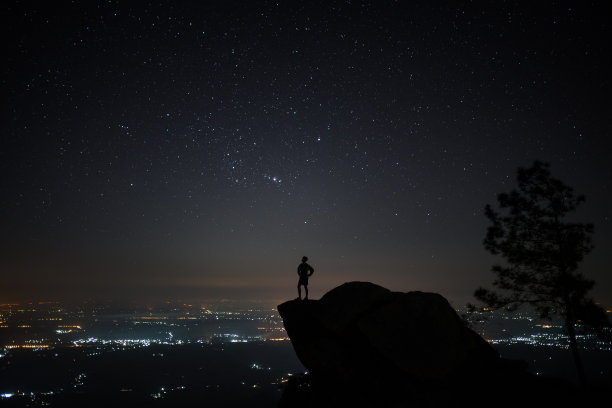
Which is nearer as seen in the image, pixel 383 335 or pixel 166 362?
pixel 383 335

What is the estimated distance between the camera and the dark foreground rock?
32.5 ft

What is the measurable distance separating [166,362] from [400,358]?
349 feet

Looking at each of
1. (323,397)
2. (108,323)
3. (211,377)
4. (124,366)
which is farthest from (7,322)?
(323,397)

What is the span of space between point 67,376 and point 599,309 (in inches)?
4079

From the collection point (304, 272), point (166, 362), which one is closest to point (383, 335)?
point (304, 272)

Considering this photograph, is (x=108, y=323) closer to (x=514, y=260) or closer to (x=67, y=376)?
(x=67, y=376)

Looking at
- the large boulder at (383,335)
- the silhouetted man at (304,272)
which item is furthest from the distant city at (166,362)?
the silhouetted man at (304,272)

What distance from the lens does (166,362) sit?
314 ft

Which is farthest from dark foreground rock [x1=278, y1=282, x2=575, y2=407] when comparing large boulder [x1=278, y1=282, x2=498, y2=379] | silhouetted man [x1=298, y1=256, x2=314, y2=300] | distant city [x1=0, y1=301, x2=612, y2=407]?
distant city [x1=0, y1=301, x2=612, y2=407]

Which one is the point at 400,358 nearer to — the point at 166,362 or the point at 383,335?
the point at 383,335

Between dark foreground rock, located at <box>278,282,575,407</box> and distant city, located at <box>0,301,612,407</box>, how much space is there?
18.6ft

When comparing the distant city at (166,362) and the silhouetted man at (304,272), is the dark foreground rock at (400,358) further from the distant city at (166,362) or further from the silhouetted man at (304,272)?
the distant city at (166,362)

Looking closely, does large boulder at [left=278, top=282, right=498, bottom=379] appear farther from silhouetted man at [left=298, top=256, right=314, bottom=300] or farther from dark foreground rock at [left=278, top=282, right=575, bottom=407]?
silhouetted man at [left=298, top=256, right=314, bottom=300]

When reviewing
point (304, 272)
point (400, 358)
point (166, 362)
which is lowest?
point (166, 362)
